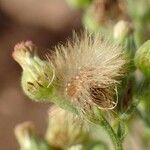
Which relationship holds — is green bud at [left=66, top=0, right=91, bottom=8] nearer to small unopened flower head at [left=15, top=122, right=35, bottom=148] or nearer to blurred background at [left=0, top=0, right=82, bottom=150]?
small unopened flower head at [left=15, top=122, right=35, bottom=148]

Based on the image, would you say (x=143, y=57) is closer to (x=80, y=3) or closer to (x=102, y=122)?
(x=102, y=122)

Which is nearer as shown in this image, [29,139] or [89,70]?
[89,70]

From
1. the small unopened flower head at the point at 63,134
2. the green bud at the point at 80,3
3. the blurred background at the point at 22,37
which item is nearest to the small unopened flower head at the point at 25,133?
the small unopened flower head at the point at 63,134

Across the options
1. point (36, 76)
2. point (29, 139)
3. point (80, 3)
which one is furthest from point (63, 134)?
point (80, 3)

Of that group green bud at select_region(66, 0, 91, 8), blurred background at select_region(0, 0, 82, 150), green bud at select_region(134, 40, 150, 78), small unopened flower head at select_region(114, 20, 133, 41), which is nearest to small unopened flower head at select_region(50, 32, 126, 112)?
green bud at select_region(134, 40, 150, 78)

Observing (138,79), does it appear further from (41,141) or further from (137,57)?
(41,141)

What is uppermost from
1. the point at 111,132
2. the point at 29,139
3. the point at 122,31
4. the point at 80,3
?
the point at 80,3
